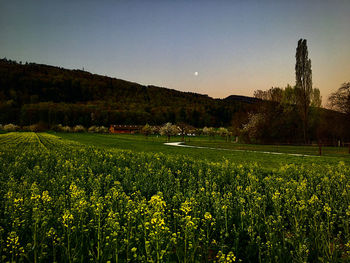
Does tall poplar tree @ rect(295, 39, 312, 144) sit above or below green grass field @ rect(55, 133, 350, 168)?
above

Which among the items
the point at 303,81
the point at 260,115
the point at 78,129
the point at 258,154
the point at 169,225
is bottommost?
the point at 258,154

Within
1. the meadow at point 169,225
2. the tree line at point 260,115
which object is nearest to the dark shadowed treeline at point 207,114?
the tree line at point 260,115

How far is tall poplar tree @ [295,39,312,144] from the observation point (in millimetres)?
48625

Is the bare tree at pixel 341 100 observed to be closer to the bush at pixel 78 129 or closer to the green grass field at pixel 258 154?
the green grass field at pixel 258 154

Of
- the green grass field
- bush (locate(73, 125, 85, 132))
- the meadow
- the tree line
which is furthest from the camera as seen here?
bush (locate(73, 125, 85, 132))

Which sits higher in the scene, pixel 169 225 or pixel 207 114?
pixel 207 114

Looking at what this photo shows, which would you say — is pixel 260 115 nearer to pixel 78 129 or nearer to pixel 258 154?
pixel 258 154

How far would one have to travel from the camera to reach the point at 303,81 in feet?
163

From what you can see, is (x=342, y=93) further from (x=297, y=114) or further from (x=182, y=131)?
(x=182, y=131)

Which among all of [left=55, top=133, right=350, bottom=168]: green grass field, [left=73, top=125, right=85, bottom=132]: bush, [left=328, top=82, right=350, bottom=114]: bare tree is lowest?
[left=55, top=133, right=350, bottom=168]: green grass field

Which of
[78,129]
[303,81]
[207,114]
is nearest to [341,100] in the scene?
[303,81]

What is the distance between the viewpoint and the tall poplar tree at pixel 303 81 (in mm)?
48625

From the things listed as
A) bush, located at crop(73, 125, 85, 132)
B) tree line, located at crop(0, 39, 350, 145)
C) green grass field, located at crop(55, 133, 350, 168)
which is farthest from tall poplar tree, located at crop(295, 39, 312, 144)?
bush, located at crop(73, 125, 85, 132)

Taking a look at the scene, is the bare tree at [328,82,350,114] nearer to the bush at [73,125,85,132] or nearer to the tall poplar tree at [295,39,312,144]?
the tall poplar tree at [295,39,312,144]
